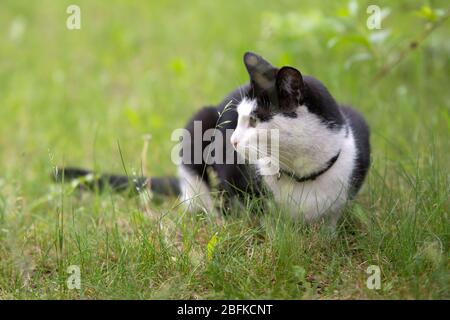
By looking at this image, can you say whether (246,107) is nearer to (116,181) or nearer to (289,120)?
(289,120)

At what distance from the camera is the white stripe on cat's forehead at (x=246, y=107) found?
7.27 ft

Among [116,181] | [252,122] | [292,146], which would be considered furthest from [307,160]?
[116,181]

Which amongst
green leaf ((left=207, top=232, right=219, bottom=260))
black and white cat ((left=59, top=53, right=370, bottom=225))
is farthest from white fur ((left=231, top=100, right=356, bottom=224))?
green leaf ((left=207, top=232, right=219, bottom=260))

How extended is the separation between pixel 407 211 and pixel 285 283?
1.77ft

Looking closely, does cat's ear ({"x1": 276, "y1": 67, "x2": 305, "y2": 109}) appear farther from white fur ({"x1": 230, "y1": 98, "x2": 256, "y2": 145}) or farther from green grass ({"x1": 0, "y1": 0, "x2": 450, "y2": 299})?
green grass ({"x1": 0, "y1": 0, "x2": 450, "y2": 299})

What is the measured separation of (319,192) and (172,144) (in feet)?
5.29

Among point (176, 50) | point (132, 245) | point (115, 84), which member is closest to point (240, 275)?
point (132, 245)

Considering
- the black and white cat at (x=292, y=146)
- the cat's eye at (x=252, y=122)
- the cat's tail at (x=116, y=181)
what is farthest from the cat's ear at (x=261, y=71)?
the cat's tail at (x=116, y=181)

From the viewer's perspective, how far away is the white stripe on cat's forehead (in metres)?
2.21

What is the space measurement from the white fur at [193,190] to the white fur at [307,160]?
32 centimetres

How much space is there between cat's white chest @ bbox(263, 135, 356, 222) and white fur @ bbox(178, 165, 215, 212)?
353 mm

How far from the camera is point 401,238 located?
Result: 208 cm
